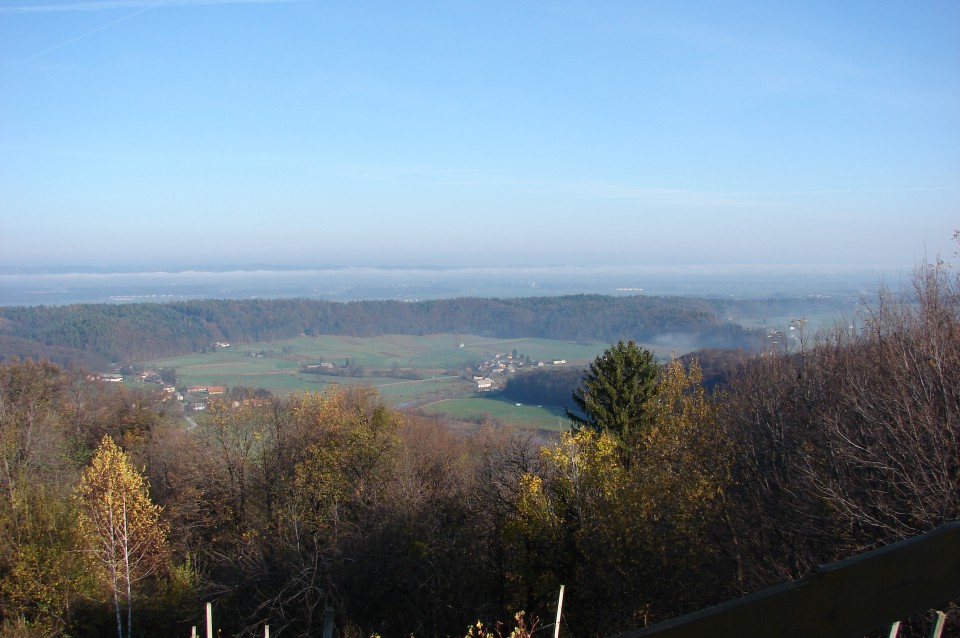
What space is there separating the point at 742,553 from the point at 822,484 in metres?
2.07

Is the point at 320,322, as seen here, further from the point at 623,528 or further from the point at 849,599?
the point at 849,599

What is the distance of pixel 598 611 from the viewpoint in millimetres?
11195

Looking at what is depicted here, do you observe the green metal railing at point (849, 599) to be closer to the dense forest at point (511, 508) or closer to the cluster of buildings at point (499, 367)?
the dense forest at point (511, 508)

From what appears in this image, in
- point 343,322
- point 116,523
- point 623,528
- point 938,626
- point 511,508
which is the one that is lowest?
point 116,523

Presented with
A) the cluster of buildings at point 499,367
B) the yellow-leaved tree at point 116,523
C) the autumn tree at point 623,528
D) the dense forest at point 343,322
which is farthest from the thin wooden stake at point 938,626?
the cluster of buildings at point 499,367

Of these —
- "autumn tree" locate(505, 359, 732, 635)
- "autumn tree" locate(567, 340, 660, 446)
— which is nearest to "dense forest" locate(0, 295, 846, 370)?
"autumn tree" locate(567, 340, 660, 446)

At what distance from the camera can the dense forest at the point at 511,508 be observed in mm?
9312

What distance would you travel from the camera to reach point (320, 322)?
82.0m

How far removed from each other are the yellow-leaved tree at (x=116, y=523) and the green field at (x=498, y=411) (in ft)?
88.7

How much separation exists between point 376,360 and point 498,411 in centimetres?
2522

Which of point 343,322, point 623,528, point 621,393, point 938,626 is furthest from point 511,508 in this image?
point 343,322

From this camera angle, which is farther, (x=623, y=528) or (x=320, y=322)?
(x=320, y=322)

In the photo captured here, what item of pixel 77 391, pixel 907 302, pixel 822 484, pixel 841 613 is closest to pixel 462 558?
pixel 822 484

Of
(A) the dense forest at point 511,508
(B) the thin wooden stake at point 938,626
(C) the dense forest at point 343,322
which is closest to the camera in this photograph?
(B) the thin wooden stake at point 938,626
